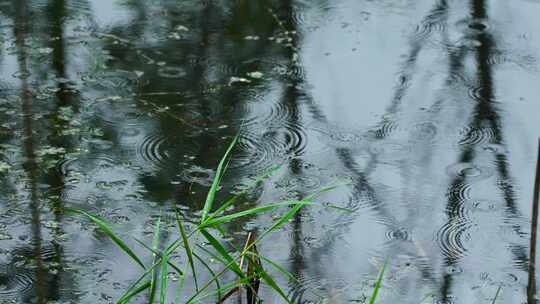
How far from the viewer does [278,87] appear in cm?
358

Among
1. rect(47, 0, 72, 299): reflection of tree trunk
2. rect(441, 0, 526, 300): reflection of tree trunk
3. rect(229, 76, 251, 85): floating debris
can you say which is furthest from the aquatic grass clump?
rect(229, 76, 251, 85): floating debris

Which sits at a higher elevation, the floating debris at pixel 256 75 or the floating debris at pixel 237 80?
the floating debris at pixel 256 75

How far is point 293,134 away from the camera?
3.29 meters

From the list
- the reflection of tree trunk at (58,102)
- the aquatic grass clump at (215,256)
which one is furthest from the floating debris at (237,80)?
the aquatic grass clump at (215,256)

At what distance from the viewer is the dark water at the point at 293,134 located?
2.68m

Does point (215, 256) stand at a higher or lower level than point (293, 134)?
lower

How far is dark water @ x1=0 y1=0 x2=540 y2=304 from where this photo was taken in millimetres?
2682

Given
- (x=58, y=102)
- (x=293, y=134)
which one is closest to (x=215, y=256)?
(x=293, y=134)

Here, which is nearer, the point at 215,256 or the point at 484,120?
the point at 215,256

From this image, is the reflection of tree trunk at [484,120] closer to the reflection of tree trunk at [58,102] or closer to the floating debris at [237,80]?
the floating debris at [237,80]

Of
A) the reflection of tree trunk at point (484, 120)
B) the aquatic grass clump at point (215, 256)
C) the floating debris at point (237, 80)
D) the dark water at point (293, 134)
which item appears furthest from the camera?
the floating debris at point (237, 80)

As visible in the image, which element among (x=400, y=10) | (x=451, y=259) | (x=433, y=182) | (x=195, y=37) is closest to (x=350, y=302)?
(x=451, y=259)

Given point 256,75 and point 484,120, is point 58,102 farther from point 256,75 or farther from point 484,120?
point 484,120

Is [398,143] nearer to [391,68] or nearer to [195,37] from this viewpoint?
[391,68]
